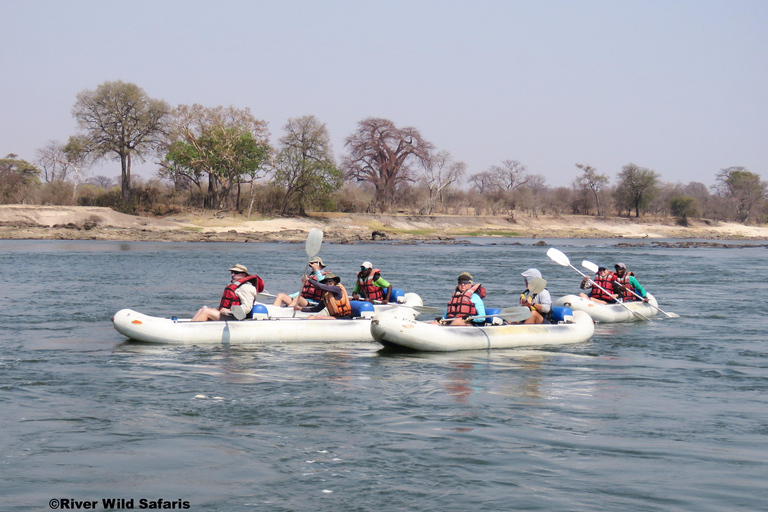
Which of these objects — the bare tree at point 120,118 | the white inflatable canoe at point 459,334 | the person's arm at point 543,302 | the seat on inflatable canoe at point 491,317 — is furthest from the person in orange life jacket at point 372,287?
the bare tree at point 120,118

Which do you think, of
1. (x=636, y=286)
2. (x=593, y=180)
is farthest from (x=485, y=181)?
(x=636, y=286)

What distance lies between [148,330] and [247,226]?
4232 cm

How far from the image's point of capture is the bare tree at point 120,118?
180 feet

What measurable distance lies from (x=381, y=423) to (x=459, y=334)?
400 cm

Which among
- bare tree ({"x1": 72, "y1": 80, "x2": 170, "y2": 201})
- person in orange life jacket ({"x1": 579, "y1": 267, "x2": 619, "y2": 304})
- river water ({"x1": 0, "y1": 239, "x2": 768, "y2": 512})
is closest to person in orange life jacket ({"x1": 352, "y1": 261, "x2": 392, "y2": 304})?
river water ({"x1": 0, "y1": 239, "x2": 768, "y2": 512})

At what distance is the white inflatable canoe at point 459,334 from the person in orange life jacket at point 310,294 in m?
1.64

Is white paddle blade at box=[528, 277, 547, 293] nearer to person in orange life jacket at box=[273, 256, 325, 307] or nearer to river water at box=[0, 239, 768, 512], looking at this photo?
river water at box=[0, 239, 768, 512]

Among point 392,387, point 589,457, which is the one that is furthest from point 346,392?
point 589,457

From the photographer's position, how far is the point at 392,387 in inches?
379

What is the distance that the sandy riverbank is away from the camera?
47.7m

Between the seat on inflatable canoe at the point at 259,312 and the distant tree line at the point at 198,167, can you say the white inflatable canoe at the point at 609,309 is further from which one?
the distant tree line at the point at 198,167

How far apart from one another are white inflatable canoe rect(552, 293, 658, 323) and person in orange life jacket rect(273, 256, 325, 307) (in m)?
5.49

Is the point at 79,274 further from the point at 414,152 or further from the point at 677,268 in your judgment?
the point at 414,152

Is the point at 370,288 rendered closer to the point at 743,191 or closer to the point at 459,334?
the point at 459,334
